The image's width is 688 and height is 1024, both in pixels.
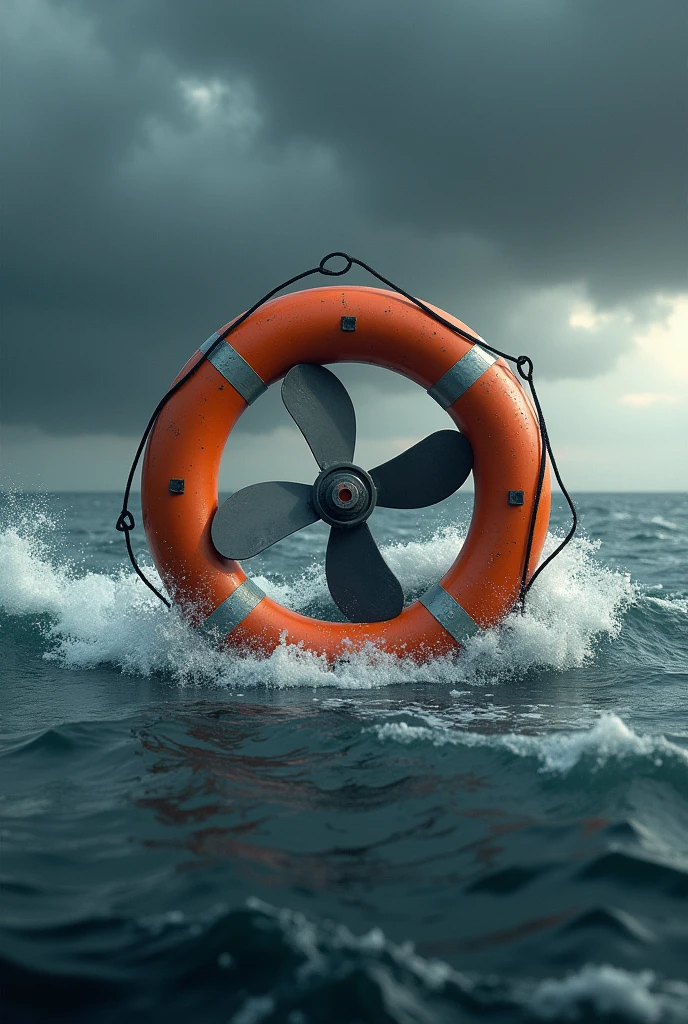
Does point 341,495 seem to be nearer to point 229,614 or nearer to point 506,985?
point 229,614

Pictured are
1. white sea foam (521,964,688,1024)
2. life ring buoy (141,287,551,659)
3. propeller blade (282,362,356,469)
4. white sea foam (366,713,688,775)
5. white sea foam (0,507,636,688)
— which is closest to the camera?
white sea foam (521,964,688,1024)

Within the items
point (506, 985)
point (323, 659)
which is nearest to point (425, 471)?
point (323, 659)

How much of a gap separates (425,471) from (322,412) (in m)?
0.57

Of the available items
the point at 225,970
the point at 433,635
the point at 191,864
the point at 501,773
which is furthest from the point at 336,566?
the point at 225,970

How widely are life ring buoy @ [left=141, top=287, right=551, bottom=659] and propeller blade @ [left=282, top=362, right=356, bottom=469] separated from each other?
3.7 inches

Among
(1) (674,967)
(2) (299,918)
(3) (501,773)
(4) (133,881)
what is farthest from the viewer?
(3) (501,773)

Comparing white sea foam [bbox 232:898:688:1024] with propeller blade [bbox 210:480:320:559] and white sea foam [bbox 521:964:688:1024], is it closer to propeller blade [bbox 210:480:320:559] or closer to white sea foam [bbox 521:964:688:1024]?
white sea foam [bbox 521:964:688:1024]

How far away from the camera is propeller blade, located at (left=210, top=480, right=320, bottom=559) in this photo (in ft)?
12.4

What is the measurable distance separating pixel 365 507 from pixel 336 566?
31 cm

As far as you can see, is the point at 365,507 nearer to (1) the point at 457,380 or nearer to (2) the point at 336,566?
(2) the point at 336,566

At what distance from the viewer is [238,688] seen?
3514mm

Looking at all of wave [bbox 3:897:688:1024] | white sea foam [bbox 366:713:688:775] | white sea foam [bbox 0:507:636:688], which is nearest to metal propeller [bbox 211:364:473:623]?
white sea foam [bbox 0:507:636:688]

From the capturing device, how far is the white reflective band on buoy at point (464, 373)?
387 centimetres

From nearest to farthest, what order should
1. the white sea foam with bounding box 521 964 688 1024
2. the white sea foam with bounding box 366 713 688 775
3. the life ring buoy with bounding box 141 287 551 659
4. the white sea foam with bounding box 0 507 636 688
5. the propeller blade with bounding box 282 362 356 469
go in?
the white sea foam with bounding box 521 964 688 1024 < the white sea foam with bounding box 366 713 688 775 < the white sea foam with bounding box 0 507 636 688 < the life ring buoy with bounding box 141 287 551 659 < the propeller blade with bounding box 282 362 356 469
